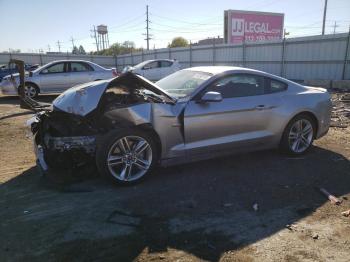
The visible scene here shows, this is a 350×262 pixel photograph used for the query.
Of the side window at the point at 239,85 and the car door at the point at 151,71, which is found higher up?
the side window at the point at 239,85

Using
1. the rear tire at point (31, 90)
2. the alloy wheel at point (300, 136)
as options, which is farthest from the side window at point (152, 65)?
the alloy wheel at point (300, 136)

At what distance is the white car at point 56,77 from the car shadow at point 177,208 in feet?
29.2

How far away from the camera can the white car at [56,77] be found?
13328 mm

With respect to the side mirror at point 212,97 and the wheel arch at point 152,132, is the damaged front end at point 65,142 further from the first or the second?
the side mirror at point 212,97

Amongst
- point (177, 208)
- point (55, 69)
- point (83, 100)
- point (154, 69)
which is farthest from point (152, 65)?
point (177, 208)

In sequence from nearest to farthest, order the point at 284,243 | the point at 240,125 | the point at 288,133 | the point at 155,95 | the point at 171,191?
the point at 284,243 < the point at 171,191 < the point at 155,95 < the point at 240,125 < the point at 288,133

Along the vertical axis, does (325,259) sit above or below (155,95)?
below

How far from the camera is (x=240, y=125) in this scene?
204 inches

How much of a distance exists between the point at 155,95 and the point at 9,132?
4.68m

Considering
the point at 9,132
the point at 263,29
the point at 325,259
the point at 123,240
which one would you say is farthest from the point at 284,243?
the point at 263,29

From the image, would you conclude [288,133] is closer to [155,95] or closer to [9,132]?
[155,95]

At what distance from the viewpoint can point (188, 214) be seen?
385 cm

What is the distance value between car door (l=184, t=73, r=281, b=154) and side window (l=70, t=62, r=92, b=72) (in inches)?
392

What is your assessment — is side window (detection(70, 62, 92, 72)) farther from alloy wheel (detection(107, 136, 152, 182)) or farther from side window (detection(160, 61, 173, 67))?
alloy wheel (detection(107, 136, 152, 182))
